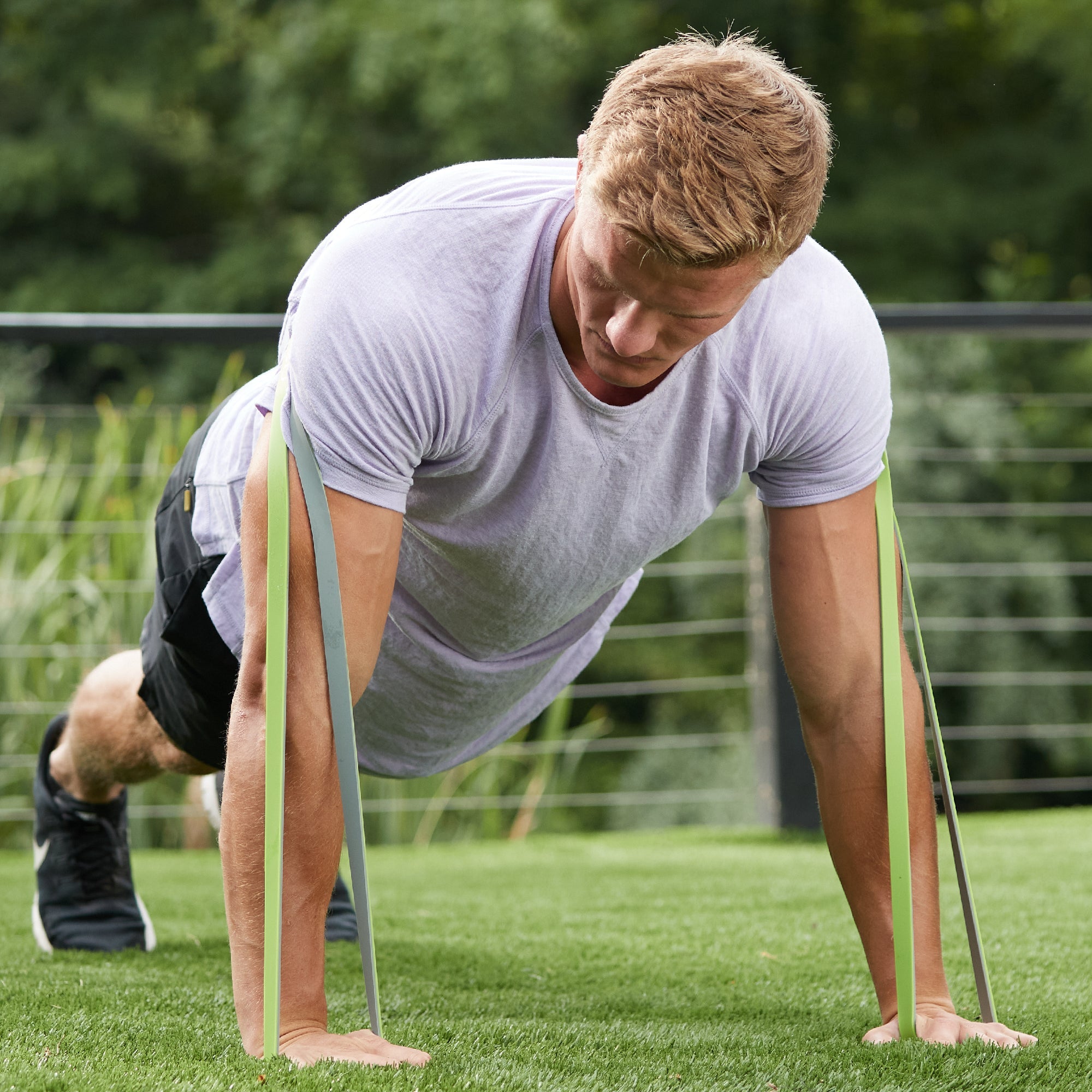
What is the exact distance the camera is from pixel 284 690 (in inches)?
44.9

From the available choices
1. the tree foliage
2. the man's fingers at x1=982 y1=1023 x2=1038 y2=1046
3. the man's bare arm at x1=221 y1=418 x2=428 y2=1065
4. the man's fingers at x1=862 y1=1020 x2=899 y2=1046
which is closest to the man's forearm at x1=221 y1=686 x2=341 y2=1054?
the man's bare arm at x1=221 y1=418 x2=428 y2=1065

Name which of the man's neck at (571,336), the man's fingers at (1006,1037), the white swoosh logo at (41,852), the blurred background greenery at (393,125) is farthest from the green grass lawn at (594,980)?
the blurred background greenery at (393,125)

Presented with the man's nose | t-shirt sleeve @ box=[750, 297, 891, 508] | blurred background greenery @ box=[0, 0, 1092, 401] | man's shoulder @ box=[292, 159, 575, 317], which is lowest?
t-shirt sleeve @ box=[750, 297, 891, 508]

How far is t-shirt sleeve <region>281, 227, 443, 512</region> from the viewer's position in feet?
3.60

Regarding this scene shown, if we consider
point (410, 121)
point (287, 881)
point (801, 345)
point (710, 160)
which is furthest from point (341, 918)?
point (410, 121)

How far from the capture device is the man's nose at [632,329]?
1096mm

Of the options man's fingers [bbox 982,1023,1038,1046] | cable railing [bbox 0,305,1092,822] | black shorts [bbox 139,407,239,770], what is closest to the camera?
man's fingers [bbox 982,1023,1038,1046]

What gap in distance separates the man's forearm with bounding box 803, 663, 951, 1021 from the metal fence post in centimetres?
131

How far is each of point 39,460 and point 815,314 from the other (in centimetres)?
222

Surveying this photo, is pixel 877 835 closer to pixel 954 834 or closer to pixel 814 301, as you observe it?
pixel 954 834

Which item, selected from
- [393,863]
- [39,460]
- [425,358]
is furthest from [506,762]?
[425,358]

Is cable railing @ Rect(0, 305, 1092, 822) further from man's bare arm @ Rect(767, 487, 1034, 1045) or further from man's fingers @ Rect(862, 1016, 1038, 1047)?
man's fingers @ Rect(862, 1016, 1038, 1047)

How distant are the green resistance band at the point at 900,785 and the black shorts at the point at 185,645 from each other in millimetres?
683

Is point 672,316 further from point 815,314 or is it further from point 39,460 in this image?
point 39,460
